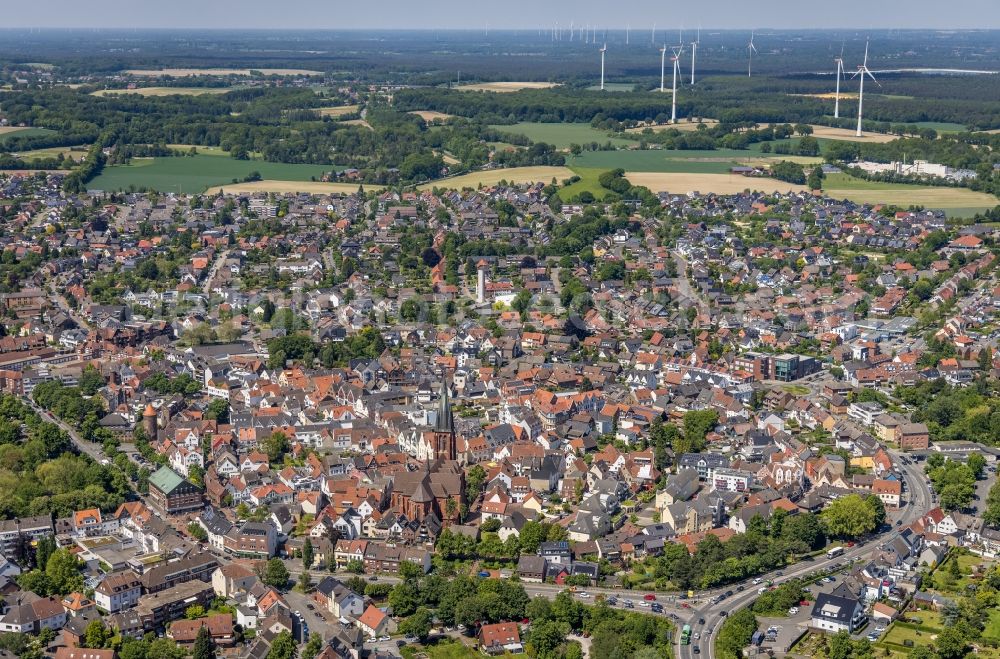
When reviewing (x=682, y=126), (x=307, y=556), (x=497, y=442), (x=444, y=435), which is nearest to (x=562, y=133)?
(x=682, y=126)

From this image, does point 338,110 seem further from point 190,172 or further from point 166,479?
point 166,479

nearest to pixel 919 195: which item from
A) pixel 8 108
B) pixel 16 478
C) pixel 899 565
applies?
pixel 899 565

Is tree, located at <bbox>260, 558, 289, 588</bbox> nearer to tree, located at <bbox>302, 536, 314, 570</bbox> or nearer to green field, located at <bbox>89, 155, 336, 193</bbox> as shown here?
tree, located at <bbox>302, 536, 314, 570</bbox>

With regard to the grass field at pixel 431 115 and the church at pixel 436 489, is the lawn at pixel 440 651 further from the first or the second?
the grass field at pixel 431 115

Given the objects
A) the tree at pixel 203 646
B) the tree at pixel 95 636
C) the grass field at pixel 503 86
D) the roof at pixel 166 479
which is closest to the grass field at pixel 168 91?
the grass field at pixel 503 86

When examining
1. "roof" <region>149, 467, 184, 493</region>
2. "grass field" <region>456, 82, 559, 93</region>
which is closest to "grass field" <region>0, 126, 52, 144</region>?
"grass field" <region>456, 82, 559, 93</region>
